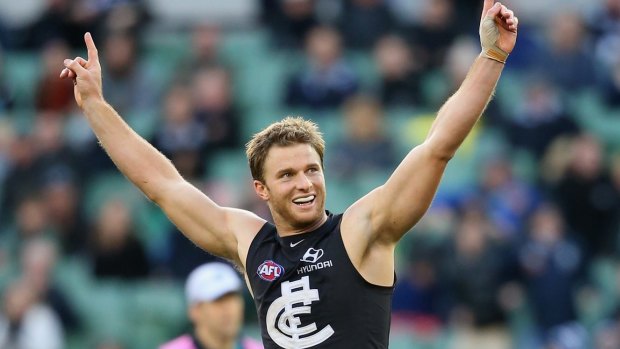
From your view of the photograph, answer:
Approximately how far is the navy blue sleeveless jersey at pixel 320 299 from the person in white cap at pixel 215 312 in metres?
2.38

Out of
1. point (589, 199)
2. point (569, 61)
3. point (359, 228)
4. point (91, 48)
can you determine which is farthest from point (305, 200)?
point (569, 61)

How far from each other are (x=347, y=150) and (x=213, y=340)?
232 inches

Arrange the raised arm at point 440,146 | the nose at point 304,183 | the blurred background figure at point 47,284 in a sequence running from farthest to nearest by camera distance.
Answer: the blurred background figure at point 47,284 → the nose at point 304,183 → the raised arm at point 440,146

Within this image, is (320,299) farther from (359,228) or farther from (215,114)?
(215,114)

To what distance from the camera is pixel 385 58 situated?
1488 centimetres

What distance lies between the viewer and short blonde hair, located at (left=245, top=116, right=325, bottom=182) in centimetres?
598

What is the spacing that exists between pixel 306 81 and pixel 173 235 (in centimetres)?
277

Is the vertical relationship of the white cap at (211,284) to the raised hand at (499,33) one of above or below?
below

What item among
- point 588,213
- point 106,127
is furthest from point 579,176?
point 106,127

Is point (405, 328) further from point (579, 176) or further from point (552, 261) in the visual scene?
point (579, 176)

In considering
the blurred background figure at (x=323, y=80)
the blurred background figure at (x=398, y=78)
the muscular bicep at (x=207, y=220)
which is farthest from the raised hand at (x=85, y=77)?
the blurred background figure at (x=398, y=78)

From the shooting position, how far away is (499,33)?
566 centimetres

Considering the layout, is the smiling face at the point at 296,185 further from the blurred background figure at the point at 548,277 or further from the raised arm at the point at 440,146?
the blurred background figure at the point at 548,277

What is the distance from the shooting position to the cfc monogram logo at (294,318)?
5.75 m
